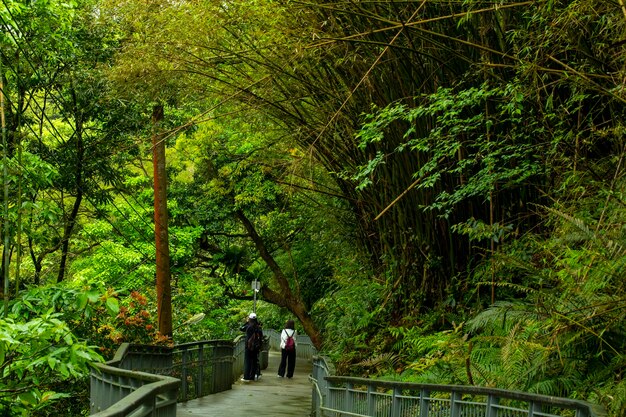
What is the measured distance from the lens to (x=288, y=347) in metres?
24.3

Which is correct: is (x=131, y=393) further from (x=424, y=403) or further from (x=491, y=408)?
(x=424, y=403)

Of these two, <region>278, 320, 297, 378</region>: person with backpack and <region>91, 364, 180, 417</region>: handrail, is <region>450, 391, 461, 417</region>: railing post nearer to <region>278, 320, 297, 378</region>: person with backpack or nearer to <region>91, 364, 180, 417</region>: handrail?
<region>91, 364, 180, 417</region>: handrail

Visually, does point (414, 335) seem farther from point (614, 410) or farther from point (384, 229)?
point (614, 410)

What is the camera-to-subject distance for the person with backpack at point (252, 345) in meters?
21.0

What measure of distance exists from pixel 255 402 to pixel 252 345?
13.6 ft

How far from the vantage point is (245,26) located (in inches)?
557

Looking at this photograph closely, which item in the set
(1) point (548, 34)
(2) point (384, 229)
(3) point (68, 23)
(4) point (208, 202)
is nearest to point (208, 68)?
(3) point (68, 23)

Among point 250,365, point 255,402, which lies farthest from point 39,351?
point 250,365

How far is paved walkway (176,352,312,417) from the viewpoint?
14867 millimetres

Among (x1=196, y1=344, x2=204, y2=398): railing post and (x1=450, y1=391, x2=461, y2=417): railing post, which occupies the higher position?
(x1=196, y1=344, x2=204, y2=398): railing post

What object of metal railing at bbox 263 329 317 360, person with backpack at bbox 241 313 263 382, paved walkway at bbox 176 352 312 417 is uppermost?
metal railing at bbox 263 329 317 360

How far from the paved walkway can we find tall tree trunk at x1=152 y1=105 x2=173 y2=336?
1828 mm

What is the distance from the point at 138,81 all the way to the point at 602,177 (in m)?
8.75

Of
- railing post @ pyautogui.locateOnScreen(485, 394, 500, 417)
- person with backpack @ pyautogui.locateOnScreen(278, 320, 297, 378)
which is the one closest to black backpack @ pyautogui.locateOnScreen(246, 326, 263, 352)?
person with backpack @ pyautogui.locateOnScreen(278, 320, 297, 378)
